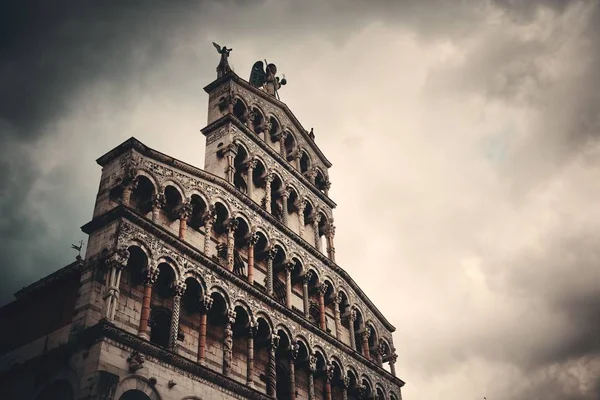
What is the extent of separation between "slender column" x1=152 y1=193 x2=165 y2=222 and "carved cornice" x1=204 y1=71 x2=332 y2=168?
12.1 m

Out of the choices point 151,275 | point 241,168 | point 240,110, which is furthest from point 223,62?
point 151,275

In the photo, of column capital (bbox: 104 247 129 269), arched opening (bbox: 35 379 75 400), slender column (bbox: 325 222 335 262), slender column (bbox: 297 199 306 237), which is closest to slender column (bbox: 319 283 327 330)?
slender column (bbox: 325 222 335 262)

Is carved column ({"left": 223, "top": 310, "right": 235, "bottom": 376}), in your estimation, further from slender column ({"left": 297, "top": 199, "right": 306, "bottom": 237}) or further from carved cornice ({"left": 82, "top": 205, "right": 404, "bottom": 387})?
slender column ({"left": 297, "top": 199, "right": 306, "bottom": 237})

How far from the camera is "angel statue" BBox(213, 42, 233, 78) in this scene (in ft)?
110

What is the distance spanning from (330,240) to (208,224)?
12088 millimetres

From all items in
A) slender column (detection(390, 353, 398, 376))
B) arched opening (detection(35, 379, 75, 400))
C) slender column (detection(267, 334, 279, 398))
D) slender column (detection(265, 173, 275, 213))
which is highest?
slender column (detection(265, 173, 275, 213))

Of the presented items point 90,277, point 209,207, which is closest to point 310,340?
point 209,207

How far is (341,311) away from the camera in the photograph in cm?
3328

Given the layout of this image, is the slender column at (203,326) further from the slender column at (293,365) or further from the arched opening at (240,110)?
the arched opening at (240,110)

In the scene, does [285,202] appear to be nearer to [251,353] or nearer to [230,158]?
[230,158]

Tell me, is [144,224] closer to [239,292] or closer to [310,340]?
[239,292]

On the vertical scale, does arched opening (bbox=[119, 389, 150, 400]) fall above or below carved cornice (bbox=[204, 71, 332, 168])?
below

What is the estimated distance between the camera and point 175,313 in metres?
21.0

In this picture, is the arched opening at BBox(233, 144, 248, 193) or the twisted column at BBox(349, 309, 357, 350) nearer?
the arched opening at BBox(233, 144, 248, 193)
